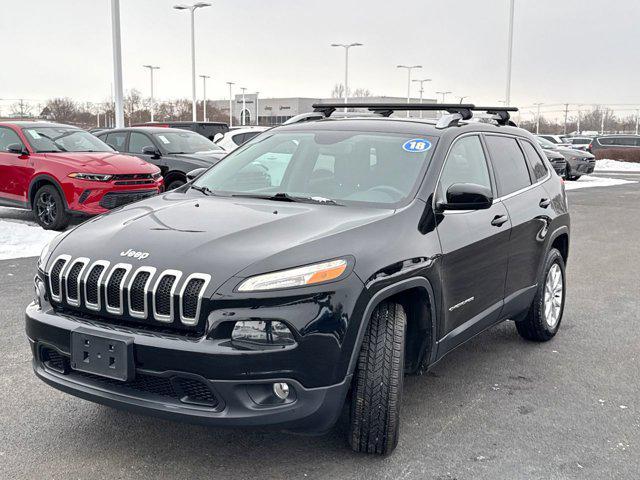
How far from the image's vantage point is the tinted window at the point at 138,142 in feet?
44.7

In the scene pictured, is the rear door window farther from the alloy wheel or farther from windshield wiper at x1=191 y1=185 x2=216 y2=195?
windshield wiper at x1=191 y1=185 x2=216 y2=195

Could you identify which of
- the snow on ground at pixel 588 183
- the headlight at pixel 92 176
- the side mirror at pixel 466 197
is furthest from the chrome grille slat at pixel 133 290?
the snow on ground at pixel 588 183

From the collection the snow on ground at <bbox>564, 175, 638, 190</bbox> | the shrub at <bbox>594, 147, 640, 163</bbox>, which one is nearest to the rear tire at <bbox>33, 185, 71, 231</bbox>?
the snow on ground at <bbox>564, 175, 638, 190</bbox>

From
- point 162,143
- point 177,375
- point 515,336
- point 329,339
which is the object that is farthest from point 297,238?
point 162,143

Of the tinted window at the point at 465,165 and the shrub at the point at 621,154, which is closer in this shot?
the tinted window at the point at 465,165

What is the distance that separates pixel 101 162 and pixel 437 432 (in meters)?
8.45

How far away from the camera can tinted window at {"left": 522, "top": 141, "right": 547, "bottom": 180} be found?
17.9ft

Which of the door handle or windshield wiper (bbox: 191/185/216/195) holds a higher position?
windshield wiper (bbox: 191/185/216/195)

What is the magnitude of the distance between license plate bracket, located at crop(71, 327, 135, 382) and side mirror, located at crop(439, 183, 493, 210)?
1.85m

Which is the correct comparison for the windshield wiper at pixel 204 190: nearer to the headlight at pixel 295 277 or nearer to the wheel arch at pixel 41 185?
the headlight at pixel 295 277

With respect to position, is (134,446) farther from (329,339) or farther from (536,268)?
(536,268)

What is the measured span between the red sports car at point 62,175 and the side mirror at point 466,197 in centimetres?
765

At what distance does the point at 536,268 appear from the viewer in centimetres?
520

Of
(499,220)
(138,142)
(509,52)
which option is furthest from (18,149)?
(509,52)
